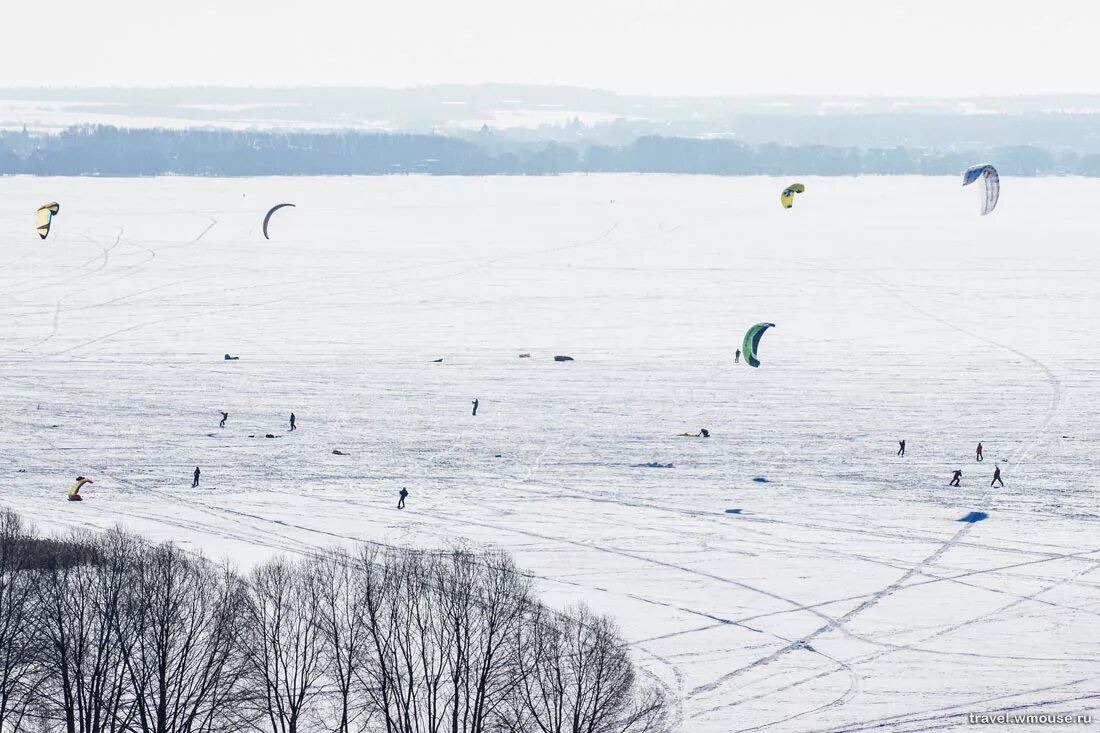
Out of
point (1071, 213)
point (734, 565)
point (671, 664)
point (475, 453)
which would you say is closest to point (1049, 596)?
point (734, 565)

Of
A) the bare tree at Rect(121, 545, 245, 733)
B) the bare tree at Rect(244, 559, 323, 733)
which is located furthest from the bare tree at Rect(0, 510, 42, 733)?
the bare tree at Rect(244, 559, 323, 733)

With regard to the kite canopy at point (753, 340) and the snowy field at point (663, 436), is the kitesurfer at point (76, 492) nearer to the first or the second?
the snowy field at point (663, 436)

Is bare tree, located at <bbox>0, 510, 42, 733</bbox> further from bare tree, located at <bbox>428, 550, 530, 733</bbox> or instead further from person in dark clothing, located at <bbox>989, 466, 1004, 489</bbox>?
person in dark clothing, located at <bbox>989, 466, 1004, 489</bbox>

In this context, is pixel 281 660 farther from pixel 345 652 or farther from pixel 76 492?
pixel 76 492

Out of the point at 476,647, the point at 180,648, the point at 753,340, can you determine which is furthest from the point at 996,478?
the point at 180,648

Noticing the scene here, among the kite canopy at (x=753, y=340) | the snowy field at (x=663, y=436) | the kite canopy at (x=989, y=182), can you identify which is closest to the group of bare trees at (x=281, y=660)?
the snowy field at (x=663, y=436)

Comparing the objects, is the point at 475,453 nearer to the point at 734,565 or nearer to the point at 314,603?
the point at 734,565
